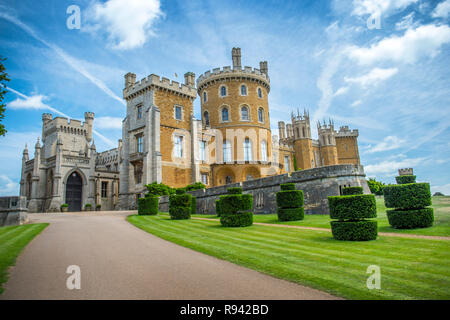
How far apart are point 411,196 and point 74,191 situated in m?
35.3

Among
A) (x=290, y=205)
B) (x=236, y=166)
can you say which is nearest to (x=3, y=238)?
(x=290, y=205)

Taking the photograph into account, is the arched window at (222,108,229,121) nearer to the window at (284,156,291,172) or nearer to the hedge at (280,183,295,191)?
the window at (284,156,291,172)

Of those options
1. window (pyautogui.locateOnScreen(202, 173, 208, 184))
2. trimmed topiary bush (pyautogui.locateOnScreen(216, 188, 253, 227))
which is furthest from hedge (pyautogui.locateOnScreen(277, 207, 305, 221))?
window (pyautogui.locateOnScreen(202, 173, 208, 184))

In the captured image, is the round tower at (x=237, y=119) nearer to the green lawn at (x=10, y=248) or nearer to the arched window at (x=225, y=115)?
the arched window at (x=225, y=115)

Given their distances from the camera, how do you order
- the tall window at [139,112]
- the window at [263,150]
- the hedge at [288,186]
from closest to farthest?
the hedge at [288,186], the tall window at [139,112], the window at [263,150]

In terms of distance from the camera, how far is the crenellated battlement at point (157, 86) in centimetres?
3058

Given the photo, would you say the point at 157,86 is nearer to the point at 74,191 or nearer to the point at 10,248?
the point at 74,191

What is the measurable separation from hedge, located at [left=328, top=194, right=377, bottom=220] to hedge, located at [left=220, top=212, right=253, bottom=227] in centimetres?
498

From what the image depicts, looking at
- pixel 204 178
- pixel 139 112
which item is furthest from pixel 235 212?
pixel 139 112

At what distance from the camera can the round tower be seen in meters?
35.6

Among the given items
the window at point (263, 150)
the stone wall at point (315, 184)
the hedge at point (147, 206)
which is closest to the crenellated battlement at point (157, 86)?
the window at point (263, 150)

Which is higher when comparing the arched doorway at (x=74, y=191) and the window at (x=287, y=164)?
the window at (x=287, y=164)

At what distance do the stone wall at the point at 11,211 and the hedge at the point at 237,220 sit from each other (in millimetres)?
11056
